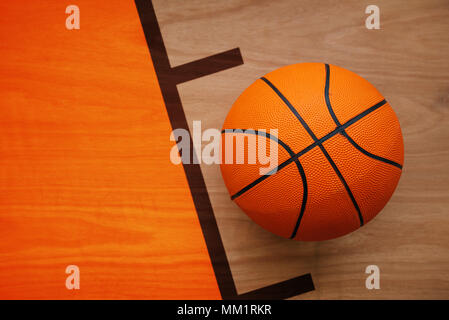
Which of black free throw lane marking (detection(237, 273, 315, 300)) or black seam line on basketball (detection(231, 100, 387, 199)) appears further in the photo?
black free throw lane marking (detection(237, 273, 315, 300))

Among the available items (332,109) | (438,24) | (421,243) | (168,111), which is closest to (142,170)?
(168,111)

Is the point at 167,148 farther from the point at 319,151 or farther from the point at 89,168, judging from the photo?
the point at 319,151

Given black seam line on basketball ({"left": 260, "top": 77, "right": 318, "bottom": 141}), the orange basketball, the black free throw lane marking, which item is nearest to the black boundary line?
the black free throw lane marking

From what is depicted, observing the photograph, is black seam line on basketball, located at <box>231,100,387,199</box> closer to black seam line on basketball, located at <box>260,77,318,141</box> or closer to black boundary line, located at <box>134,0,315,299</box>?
black seam line on basketball, located at <box>260,77,318,141</box>

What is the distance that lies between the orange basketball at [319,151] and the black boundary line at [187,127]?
39 cm

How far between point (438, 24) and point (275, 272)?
1294 mm

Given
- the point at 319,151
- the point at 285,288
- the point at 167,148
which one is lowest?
the point at 285,288

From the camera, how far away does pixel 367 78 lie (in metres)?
1.48

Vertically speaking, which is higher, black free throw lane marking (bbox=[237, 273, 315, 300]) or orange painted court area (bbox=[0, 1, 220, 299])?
orange painted court area (bbox=[0, 1, 220, 299])

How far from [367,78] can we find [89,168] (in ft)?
4.16

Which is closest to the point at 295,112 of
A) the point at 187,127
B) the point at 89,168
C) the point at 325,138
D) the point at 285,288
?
the point at 325,138

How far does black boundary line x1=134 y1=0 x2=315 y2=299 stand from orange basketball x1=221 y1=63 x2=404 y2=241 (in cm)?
39

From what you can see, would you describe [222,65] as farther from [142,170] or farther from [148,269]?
[148,269]

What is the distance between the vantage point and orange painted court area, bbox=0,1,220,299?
1466 mm
